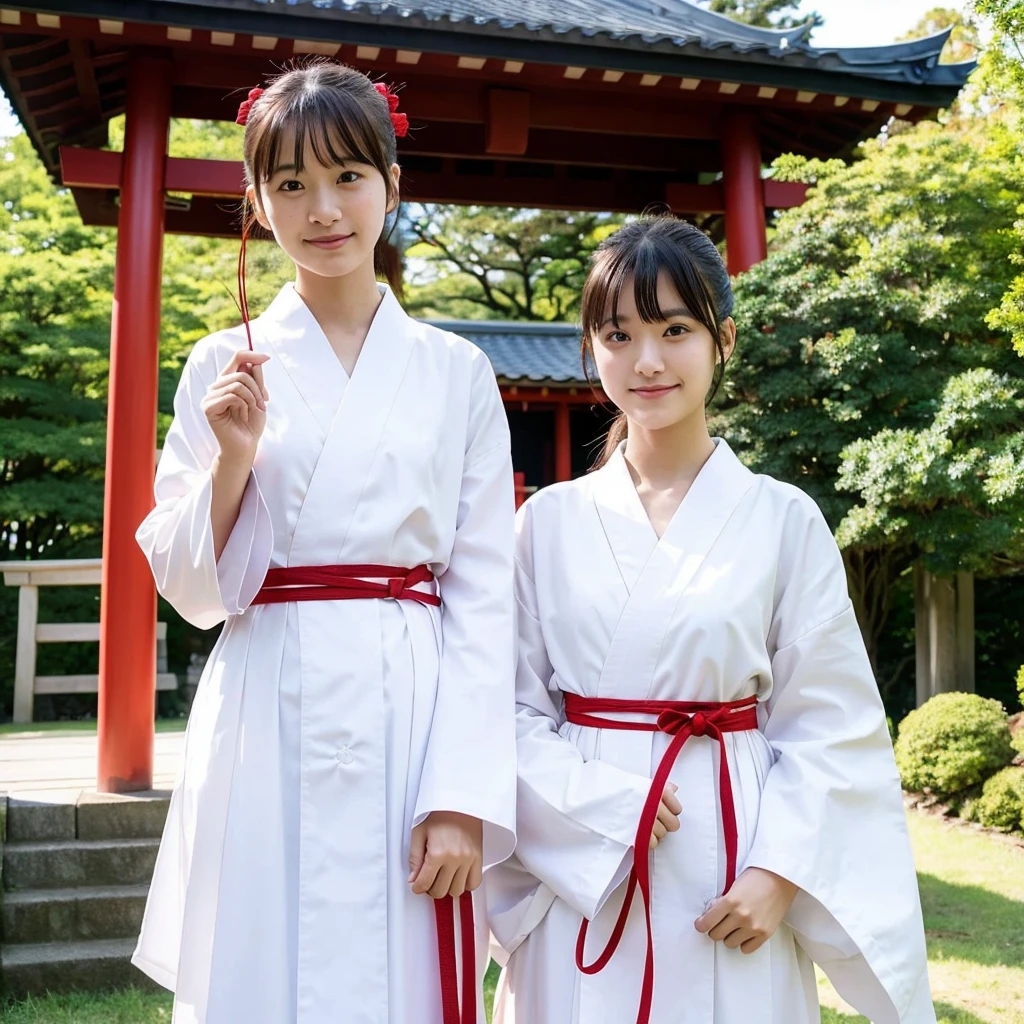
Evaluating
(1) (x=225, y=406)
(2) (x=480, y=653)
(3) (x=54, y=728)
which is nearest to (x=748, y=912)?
(2) (x=480, y=653)

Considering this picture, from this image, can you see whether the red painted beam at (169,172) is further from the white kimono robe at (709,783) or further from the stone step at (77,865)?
the white kimono robe at (709,783)

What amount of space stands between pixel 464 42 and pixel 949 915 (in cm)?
499

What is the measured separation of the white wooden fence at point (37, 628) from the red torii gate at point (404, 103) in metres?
4.76

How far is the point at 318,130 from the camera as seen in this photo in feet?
6.50

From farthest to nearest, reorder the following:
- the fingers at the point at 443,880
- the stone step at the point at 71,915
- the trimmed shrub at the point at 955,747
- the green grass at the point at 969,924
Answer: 1. the trimmed shrub at the point at 955,747
2. the stone step at the point at 71,915
3. the green grass at the point at 969,924
4. the fingers at the point at 443,880

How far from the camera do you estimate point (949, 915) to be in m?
5.55

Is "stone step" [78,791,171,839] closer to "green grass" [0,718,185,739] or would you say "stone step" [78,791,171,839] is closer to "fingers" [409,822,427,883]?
"fingers" [409,822,427,883]

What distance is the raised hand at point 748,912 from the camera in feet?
6.46

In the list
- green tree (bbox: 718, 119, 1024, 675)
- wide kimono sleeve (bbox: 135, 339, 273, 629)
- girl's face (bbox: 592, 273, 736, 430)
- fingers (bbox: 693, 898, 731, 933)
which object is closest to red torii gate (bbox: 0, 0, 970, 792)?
green tree (bbox: 718, 119, 1024, 675)

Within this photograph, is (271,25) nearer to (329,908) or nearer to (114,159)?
(114,159)

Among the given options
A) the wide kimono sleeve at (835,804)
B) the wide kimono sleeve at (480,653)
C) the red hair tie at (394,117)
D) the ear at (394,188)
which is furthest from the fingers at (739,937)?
the red hair tie at (394,117)

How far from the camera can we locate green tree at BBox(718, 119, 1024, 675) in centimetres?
841

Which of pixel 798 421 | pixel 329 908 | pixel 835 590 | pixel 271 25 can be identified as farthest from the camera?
pixel 798 421

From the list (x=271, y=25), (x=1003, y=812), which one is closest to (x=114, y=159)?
(x=271, y=25)
